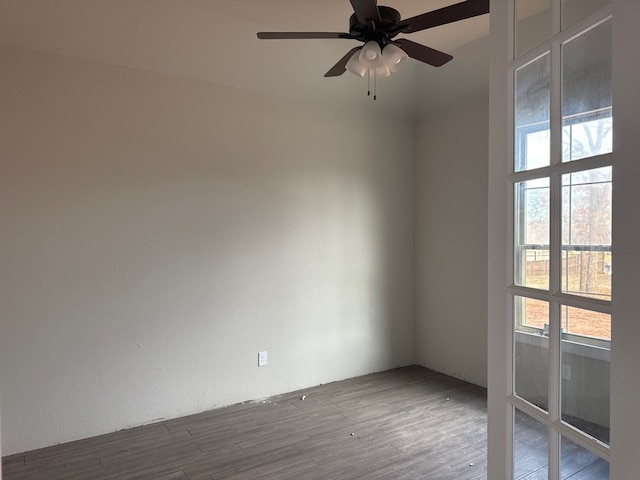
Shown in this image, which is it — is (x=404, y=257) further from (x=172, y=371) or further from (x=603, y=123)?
(x=603, y=123)

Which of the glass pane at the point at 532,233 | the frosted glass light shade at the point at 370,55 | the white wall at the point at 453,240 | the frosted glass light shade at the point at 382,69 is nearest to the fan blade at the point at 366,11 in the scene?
the frosted glass light shade at the point at 370,55

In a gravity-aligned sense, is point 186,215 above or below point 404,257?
above

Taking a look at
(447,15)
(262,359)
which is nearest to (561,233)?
(447,15)

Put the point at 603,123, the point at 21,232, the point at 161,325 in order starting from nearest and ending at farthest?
the point at 603,123
the point at 21,232
the point at 161,325

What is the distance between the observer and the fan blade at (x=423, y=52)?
217cm

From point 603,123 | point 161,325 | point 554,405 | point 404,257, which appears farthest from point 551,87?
point 404,257

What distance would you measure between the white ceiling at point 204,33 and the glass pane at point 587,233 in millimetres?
1889

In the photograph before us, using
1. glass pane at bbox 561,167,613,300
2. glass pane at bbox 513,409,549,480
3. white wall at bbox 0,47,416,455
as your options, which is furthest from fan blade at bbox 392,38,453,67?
glass pane at bbox 513,409,549,480

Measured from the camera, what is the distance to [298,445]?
104 inches

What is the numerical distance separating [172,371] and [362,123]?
271 centimetres

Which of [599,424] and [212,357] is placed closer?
[599,424]

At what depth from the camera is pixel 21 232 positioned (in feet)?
8.49

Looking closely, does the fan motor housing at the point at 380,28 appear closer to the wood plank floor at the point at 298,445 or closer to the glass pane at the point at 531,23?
the glass pane at the point at 531,23

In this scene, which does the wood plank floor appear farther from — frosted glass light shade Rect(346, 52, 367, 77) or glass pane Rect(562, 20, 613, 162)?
frosted glass light shade Rect(346, 52, 367, 77)
